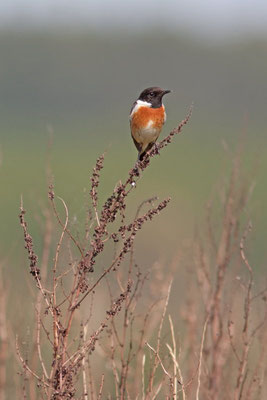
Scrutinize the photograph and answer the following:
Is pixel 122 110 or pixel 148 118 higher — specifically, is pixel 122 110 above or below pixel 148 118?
above

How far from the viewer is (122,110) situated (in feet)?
268

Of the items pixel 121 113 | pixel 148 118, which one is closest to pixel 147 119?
pixel 148 118

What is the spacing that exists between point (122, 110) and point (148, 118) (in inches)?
2888

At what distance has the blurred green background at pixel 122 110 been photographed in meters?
43.2

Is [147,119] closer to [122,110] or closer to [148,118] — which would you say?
[148,118]

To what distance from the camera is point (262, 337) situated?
6.82m

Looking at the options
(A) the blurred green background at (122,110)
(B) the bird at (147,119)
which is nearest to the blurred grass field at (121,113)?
(A) the blurred green background at (122,110)

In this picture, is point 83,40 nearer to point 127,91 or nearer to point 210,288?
point 127,91

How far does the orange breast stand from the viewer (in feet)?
27.7

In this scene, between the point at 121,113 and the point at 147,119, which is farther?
the point at 121,113

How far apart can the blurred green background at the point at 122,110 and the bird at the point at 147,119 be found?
15229mm

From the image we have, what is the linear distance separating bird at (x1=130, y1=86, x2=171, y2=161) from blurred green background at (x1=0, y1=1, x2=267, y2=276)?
15.2 metres

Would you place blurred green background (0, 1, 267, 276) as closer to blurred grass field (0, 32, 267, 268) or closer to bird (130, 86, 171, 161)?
blurred grass field (0, 32, 267, 268)

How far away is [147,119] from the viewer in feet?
27.7
